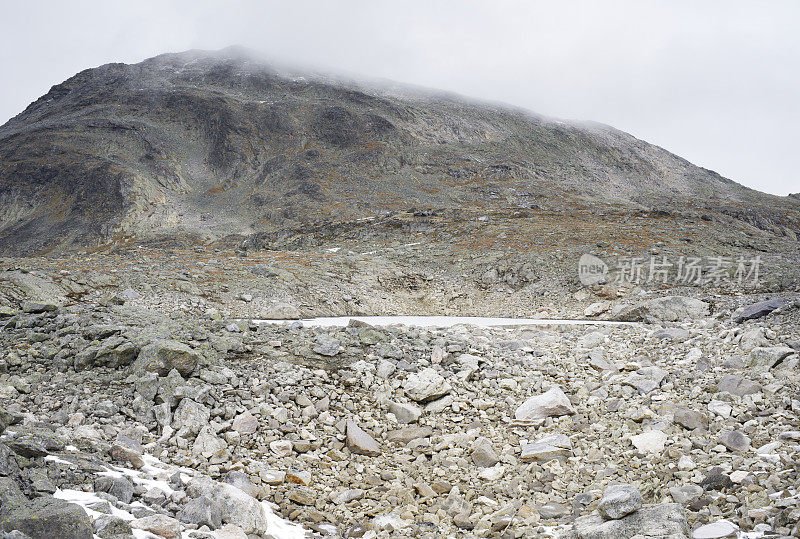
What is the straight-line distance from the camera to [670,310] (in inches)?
502

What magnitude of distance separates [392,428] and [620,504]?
3.52 m

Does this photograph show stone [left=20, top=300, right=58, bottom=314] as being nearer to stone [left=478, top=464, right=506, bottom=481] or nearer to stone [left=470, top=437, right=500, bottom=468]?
stone [left=470, top=437, right=500, bottom=468]

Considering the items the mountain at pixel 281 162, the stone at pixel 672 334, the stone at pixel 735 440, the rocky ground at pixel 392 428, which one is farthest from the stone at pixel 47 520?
the mountain at pixel 281 162

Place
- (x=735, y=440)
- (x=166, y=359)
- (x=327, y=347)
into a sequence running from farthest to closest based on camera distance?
(x=327, y=347)
(x=166, y=359)
(x=735, y=440)

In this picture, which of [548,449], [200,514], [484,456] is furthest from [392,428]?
[200,514]

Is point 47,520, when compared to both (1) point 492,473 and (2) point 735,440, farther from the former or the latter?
(2) point 735,440

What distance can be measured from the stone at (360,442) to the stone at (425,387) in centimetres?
128

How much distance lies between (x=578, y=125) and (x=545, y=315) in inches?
3696

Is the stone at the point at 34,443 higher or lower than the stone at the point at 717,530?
lower

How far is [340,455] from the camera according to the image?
669cm

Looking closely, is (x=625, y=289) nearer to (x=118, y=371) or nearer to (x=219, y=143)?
(x=118, y=371)

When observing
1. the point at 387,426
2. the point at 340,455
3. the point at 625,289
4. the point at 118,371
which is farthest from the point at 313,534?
the point at 625,289

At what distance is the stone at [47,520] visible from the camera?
3.62 meters

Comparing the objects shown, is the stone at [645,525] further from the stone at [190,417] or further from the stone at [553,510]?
the stone at [190,417]
